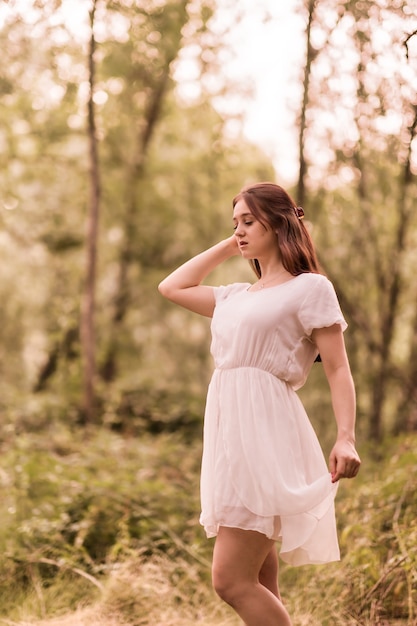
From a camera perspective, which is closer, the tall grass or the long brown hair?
the long brown hair

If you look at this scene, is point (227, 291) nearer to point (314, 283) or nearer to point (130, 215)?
point (314, 283)

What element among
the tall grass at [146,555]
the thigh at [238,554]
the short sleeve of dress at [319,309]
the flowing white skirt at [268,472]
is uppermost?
the short sleeve of dress at [319,309]

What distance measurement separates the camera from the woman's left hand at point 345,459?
2.51 m

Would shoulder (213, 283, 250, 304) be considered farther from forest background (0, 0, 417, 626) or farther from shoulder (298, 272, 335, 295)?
forest background (0, 0, 417, 626)

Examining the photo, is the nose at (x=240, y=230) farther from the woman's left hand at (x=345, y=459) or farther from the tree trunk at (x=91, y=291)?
the tree trunk at (x=91, y=291)

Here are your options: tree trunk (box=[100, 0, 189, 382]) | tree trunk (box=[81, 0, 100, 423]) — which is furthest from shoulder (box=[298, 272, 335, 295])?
tree trunk (box=[100, 0, 189, 382])

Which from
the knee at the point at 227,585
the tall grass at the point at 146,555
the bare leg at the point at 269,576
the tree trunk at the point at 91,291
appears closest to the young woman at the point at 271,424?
the knee at the point at 227,585

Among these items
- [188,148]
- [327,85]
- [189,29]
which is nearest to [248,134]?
[188,148]

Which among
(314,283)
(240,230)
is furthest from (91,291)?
(314,283)

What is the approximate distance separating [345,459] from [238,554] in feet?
1.64

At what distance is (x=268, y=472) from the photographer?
8.57 ft

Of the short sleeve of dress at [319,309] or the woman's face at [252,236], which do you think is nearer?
the short sleeve of dress at [319,309]

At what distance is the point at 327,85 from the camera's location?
6848mm

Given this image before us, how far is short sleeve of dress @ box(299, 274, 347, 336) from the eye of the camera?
103 inches
